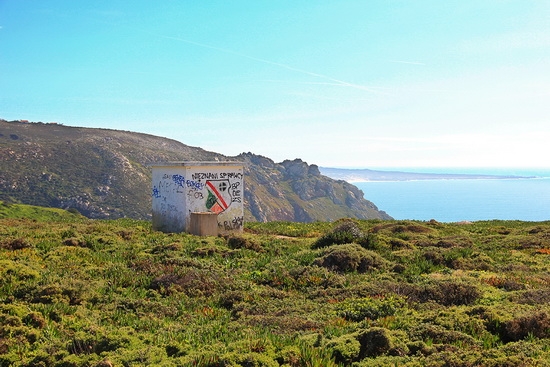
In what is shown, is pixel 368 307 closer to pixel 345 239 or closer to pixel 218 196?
pixel 345 239

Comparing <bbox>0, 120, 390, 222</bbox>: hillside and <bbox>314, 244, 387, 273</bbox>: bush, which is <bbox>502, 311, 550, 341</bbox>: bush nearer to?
<bbox>314, 244, 387, 273</bbox>: bush

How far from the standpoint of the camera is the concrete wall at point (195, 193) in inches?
→ 1013

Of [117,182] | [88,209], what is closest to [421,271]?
[88,209]

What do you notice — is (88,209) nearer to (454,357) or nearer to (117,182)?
(117,182)

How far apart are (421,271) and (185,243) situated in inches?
370

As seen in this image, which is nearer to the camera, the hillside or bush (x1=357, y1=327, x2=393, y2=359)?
bush (x1=357, y1=327, x2=393, y2=359)

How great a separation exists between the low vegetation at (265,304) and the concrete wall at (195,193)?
4.32 m

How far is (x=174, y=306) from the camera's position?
12008 mm

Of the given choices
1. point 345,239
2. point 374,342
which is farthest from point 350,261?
point 374,342

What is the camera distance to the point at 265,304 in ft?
40.2

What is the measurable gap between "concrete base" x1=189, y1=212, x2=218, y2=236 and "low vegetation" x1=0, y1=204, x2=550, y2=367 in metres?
3.26

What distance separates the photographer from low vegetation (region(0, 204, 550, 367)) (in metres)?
8.02

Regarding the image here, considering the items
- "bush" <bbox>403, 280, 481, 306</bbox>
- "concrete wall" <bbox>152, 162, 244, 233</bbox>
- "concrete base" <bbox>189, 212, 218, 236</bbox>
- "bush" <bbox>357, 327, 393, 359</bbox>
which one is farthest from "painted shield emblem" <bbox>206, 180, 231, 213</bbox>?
"bush" <bbox>357, 327, 393, 359</bbox>

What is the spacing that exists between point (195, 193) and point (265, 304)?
14.3 m
